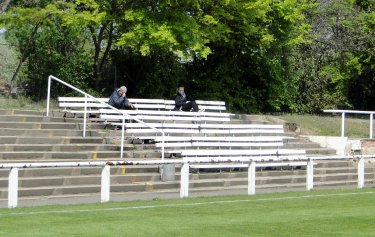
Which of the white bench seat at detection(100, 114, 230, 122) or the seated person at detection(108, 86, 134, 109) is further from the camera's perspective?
the seated person at detection(108, 86, 134, 109)

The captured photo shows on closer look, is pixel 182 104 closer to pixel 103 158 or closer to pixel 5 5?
pixel 103 158

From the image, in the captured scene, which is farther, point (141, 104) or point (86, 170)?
point (141, 104)

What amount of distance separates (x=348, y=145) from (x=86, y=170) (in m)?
13.2

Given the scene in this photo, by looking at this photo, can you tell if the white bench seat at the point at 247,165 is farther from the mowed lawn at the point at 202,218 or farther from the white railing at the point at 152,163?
the mowed lawn at the point at 202,218

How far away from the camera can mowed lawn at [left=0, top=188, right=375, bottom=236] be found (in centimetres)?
1280

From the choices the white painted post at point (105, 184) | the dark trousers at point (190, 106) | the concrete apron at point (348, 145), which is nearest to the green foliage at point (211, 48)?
the dark trousers at point (190, 106)

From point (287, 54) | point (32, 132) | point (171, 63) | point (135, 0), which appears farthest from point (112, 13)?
point (287, 54)

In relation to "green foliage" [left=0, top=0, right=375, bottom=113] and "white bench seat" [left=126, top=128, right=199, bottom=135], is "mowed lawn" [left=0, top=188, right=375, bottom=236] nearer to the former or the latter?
"white bench seat" [left=126, top=128, right=199, bottom=135]

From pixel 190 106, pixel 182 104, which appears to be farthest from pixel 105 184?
pixel 190 106

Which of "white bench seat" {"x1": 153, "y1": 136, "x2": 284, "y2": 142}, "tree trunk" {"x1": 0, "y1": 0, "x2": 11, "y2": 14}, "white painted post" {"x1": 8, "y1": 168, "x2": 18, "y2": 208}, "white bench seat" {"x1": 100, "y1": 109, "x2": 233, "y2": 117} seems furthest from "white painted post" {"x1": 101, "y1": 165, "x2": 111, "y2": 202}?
"tree trunk" {"x1": 0, "y1": 0, "x2": 11, "y2": 14}

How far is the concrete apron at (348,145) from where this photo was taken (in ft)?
105

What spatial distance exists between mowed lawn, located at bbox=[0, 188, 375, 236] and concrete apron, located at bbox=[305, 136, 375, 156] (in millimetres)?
12795

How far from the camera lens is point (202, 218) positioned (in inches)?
583

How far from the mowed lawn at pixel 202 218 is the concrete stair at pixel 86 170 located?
294cm
